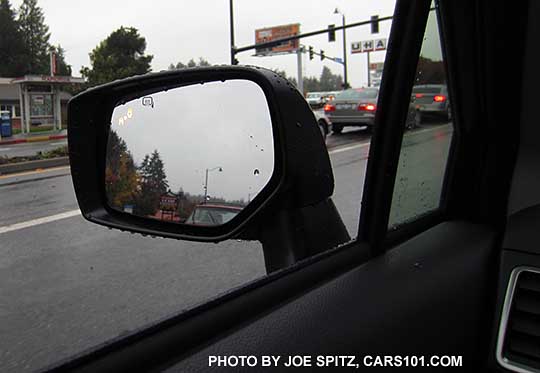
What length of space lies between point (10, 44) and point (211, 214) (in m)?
1.00

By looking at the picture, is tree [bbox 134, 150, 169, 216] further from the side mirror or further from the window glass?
the window glass

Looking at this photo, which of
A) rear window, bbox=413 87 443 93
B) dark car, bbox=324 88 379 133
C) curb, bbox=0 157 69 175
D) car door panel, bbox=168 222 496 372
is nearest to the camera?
car door panel, bbox=168 222 496 372

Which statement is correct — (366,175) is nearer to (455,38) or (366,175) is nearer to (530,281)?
(530,281)

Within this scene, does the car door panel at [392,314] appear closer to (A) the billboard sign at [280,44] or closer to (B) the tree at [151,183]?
(B) the tree at [151,183]

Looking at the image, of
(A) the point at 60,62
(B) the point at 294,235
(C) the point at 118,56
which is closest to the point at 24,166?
(A) the point at 60,62

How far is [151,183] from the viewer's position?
4.59 ft

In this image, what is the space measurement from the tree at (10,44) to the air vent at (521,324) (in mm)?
1760

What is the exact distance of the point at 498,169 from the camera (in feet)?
6.16

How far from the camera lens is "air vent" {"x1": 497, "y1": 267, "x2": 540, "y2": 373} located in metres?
1.23

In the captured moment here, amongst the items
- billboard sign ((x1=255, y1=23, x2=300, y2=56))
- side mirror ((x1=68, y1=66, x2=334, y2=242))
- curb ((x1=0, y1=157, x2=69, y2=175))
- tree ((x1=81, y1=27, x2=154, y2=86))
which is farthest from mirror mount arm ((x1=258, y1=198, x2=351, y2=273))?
curb ((x1=0, y1=157, x2=69, y2=175))

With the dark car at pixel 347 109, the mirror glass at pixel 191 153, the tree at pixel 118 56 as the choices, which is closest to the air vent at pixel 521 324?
the mirror glass at pixel 191 153

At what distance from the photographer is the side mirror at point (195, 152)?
3.78 ft

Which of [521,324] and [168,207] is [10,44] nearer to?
[168,207]

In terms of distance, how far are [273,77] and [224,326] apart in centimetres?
61
